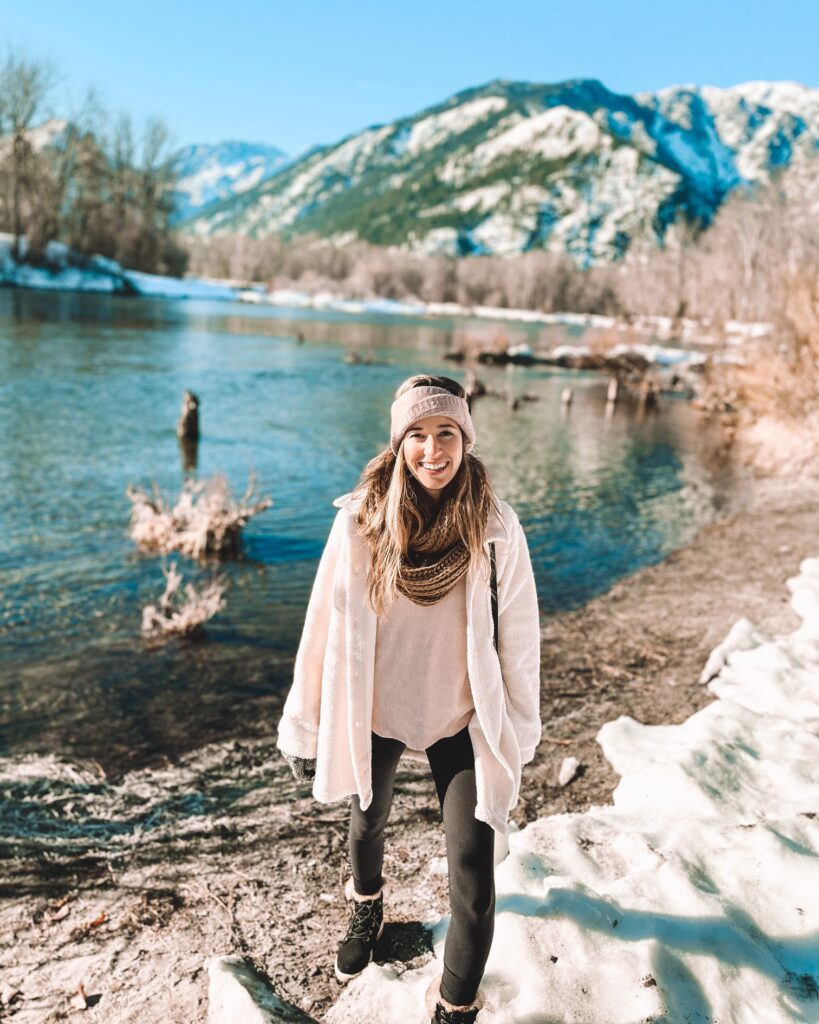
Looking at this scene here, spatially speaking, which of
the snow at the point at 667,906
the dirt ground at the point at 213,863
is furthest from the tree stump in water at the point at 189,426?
the snow at the point at 667,906

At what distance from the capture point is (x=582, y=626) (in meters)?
7.39

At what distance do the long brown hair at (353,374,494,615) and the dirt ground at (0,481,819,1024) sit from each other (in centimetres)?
171

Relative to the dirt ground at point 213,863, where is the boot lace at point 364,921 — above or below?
above

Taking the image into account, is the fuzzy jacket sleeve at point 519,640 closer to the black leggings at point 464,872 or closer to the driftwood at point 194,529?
the black leggings at point 464,872

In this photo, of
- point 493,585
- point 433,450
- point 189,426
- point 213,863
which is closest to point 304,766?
point 493,585

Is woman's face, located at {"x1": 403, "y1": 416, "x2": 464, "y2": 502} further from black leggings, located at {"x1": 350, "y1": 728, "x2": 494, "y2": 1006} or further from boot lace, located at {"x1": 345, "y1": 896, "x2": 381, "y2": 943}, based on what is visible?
boot lace, located at {"x1": 345, "y1": 896, "x2": 381, "y2": 943}

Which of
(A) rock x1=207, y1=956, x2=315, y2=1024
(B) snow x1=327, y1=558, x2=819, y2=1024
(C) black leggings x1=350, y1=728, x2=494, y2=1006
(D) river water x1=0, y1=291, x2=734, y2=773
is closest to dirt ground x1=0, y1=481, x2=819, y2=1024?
(A) rock x1=207, y1=956, x2=315, y2=1024

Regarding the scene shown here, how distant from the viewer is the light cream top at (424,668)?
232 centimetres

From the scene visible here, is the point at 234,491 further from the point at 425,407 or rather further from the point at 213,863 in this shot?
the point at 425,407

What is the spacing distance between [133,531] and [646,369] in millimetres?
35672

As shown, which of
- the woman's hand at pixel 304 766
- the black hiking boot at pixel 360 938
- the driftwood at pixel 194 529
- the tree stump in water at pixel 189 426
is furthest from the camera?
the tree stump in water at pixel 189 426

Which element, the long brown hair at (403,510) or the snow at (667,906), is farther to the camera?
the snow at (667,906)

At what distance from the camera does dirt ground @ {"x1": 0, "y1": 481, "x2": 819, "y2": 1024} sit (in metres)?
2.69

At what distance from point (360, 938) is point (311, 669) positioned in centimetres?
120
